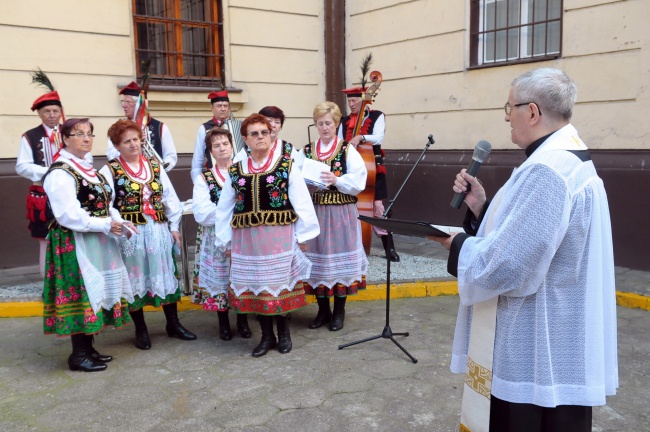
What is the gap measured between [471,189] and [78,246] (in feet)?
9.46

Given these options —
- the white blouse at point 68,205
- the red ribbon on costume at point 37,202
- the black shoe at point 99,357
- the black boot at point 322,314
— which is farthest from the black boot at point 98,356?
the red ribbon on costume at point 37,202

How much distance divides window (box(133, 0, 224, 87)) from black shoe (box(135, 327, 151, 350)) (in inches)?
170

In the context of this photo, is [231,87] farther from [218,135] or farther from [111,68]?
[218,135]

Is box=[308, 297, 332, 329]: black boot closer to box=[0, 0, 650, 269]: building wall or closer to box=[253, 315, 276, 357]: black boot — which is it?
box=[253, 315, 276, 357]: black boot

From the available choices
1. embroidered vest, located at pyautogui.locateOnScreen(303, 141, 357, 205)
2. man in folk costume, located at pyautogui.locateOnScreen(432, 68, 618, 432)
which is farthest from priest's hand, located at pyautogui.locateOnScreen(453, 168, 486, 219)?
embroidered vest, located at pyautogui.locateOnScreen(303, 141, 357, 205)

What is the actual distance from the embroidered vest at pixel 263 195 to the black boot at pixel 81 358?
1.40m

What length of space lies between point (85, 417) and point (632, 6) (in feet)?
21.8

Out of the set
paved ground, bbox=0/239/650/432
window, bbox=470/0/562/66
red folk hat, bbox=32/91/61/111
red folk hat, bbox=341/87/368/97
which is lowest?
paved ground, bbox=0/239/650/432

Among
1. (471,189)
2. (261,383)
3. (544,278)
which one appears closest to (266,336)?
(261,383)

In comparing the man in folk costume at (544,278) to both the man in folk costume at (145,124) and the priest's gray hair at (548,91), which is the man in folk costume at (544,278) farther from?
the man in folk costume at (145,124)

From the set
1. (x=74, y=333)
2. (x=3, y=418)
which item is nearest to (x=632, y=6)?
(x=74, y=333)

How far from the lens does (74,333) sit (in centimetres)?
430

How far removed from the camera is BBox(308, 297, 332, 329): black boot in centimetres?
538

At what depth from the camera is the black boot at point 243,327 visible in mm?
5152
